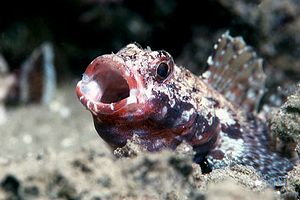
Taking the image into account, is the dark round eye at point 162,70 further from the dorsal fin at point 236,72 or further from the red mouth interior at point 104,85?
the dorsal fin at point 236,72

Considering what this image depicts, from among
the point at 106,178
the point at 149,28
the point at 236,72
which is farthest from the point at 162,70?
the point at 149,28

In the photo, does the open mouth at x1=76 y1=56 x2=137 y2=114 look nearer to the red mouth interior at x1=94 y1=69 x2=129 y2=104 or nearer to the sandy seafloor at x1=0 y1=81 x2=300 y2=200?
the red mouth interior at x1=94 y1=69 x2=129 y2=104

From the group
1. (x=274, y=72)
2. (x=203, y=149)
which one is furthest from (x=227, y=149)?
(x=274, y=72)

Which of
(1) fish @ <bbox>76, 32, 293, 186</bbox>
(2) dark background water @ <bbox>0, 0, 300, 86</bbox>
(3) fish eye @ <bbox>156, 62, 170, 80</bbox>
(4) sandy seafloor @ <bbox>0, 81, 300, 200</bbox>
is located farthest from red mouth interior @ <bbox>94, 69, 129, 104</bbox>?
(2) dark background water @ <bbox>0, 0, 300, 86</bbox>

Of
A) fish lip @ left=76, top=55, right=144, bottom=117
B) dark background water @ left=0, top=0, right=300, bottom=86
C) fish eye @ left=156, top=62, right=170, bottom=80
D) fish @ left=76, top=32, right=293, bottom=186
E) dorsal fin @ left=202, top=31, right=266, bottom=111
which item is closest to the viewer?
fish lip @ left=76, top=55, right=144, bottom=117

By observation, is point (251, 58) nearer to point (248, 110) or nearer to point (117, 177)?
point (248, 110)

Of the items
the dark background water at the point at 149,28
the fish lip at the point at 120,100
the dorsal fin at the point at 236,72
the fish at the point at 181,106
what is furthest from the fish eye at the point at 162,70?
the dark background water at the point at 149,28

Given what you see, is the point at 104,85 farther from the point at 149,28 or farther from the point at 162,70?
the point at 149,28
